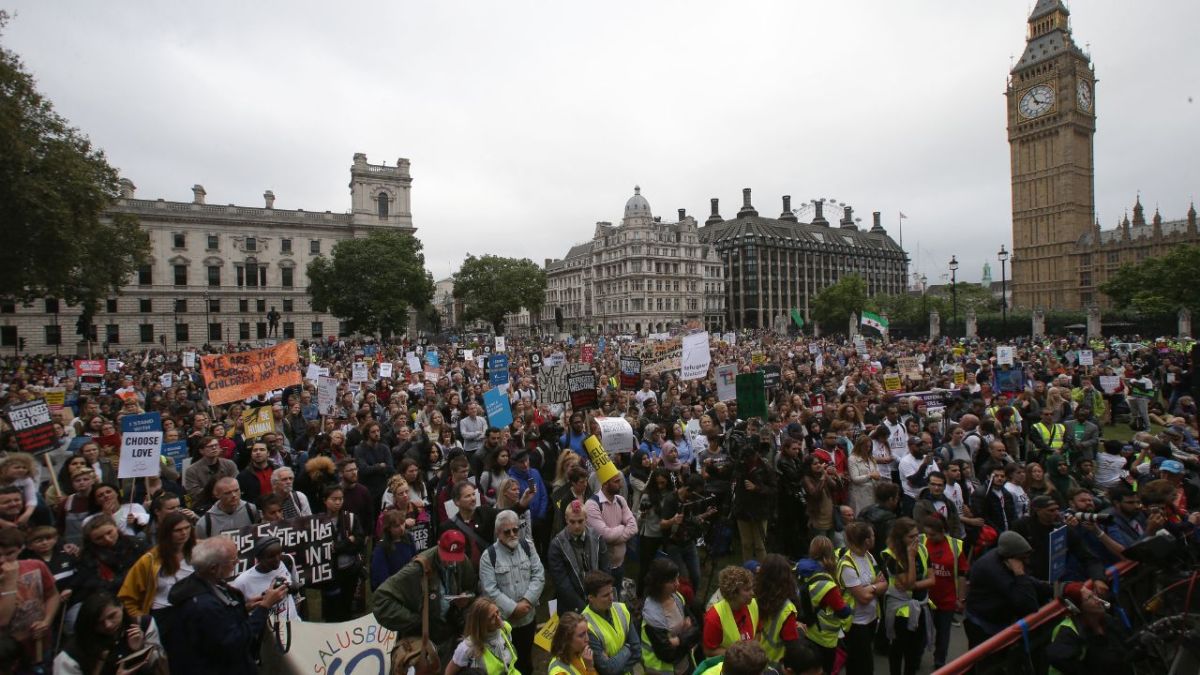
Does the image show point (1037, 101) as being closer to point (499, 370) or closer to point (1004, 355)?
point (1004, 355)

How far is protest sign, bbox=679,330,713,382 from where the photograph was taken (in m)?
14.6

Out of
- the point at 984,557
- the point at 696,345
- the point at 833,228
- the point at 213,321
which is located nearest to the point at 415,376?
the point at 696,345

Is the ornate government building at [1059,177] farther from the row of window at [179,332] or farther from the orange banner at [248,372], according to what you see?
the orange banner at [248,372]

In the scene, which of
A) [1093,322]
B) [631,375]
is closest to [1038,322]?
[1093,322]

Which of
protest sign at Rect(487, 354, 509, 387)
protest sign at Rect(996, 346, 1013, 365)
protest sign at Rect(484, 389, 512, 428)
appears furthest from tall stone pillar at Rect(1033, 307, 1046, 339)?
protest sign at Rect(484, 389, 512, 428)

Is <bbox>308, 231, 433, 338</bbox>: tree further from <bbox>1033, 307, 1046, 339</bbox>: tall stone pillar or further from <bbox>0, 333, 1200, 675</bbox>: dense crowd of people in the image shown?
<bbox>1033, 307, 1046, 339</bbox>: tall stone pillar

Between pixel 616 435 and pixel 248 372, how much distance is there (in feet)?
24.8

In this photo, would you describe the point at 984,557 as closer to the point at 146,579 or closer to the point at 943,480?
the point at 943,480

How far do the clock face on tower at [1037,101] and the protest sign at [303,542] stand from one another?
4185 inches

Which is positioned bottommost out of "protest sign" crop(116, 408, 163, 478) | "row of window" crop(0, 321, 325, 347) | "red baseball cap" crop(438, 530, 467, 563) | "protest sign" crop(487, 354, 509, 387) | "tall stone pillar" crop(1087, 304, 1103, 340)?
"red baseball cap" crop(438, 530, 467, 563)

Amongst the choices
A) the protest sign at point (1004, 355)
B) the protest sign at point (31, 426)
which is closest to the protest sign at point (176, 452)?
the protest sign at point (31, 426)

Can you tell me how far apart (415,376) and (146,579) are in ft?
49.8

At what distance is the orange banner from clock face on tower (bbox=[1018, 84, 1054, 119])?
10303 centimetres

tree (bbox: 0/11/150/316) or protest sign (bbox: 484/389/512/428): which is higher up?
tree (bbox: 0/11/150/316)
